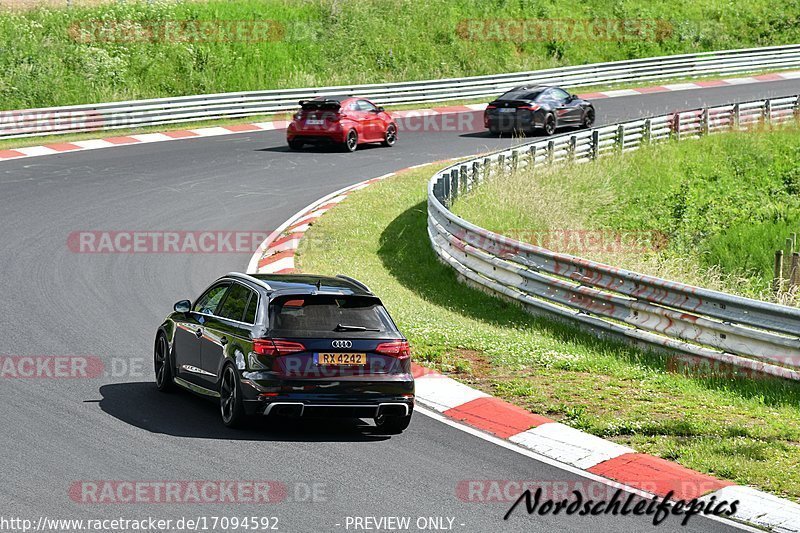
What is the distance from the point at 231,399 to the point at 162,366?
179cm

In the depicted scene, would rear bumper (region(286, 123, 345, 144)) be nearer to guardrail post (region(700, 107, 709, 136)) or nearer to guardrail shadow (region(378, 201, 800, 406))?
guardrail shadow (region(378, 201, 800, 406))

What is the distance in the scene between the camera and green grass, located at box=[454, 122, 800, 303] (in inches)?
894

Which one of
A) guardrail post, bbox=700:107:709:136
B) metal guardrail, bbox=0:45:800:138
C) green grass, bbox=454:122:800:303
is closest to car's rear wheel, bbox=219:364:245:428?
green grass, bbox=454:122:800:303

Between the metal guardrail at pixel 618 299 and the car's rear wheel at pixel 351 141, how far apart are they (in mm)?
7978

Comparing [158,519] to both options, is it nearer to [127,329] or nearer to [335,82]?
[127,329]

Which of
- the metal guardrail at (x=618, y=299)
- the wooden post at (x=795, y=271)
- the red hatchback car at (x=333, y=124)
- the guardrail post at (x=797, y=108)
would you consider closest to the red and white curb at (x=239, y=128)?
the red hatchback car at (x=333, y=124)

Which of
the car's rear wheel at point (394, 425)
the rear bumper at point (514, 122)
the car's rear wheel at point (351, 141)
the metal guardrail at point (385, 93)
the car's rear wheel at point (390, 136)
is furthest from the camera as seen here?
the rear bumper at point (514, 122)

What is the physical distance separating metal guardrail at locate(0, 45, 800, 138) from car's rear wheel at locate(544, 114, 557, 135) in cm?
696

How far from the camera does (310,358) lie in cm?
1038

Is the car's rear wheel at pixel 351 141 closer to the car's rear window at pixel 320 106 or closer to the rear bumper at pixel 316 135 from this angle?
the rear bumper at pixel 316 135

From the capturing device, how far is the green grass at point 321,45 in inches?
1479

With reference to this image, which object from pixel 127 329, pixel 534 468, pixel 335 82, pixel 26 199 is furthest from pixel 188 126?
pixel 534 468

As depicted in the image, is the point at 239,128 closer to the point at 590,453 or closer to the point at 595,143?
the point at 595,143

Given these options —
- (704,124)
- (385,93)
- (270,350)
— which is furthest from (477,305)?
(385,93)
